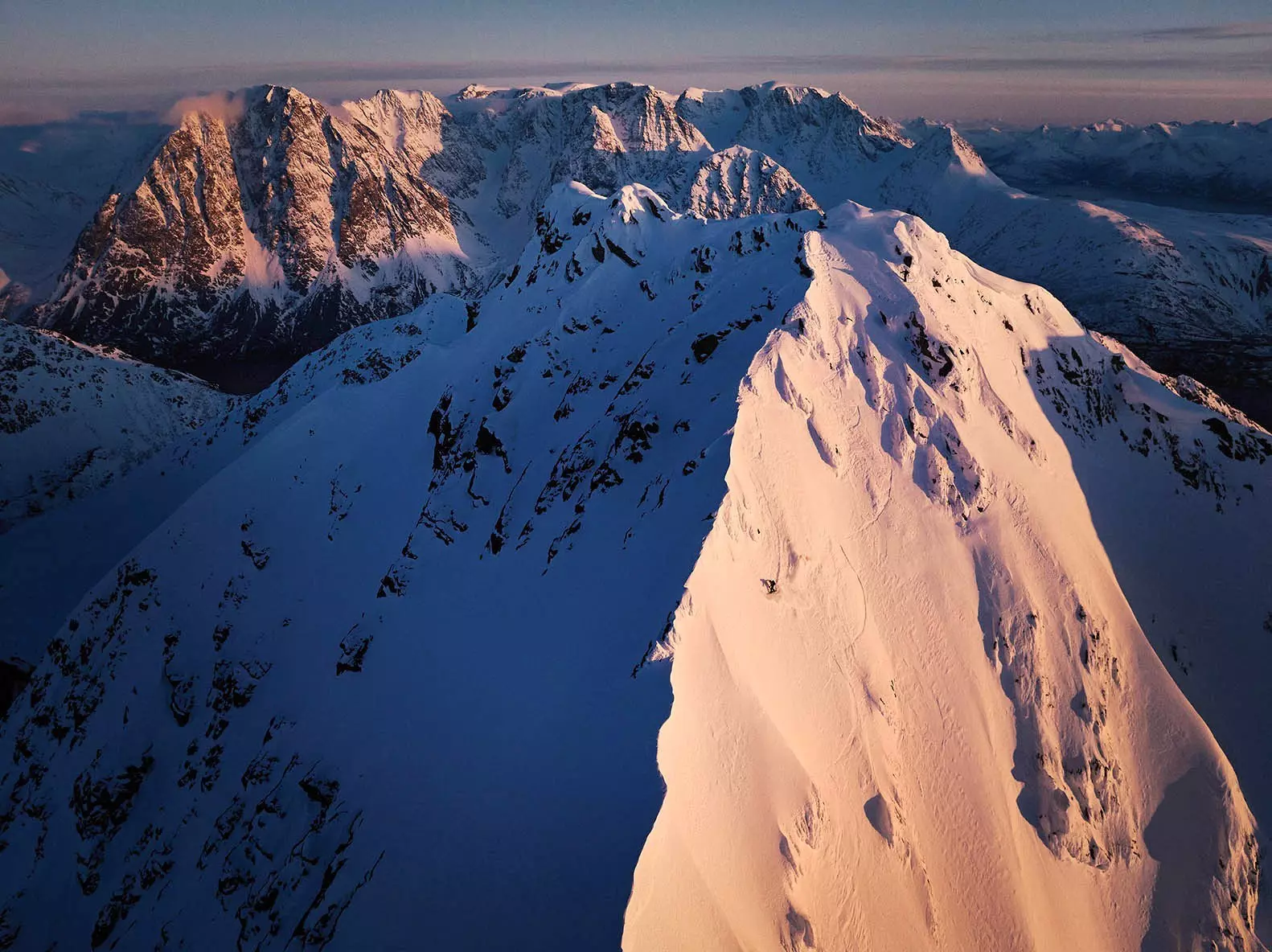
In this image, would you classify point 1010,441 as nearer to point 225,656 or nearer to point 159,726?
point 225,656

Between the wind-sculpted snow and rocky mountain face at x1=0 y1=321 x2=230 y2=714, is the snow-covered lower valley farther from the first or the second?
rocky mountain face at x1=0 y1=321 x2=230 y2=714

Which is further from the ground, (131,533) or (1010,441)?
(1010,441)

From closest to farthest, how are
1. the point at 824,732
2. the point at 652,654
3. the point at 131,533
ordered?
the point at 652,654, the point at 824,732, the point at 131,533

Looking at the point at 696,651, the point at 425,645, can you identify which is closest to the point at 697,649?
the point at 696,651

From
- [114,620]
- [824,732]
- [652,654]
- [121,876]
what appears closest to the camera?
[652,654]

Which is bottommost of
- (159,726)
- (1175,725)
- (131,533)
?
(131,533)

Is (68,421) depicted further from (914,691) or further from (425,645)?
(914,691)

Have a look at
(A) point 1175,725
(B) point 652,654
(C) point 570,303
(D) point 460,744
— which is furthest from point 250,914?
(A) point 1175,725

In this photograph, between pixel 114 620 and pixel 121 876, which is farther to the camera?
pixel 114 620
